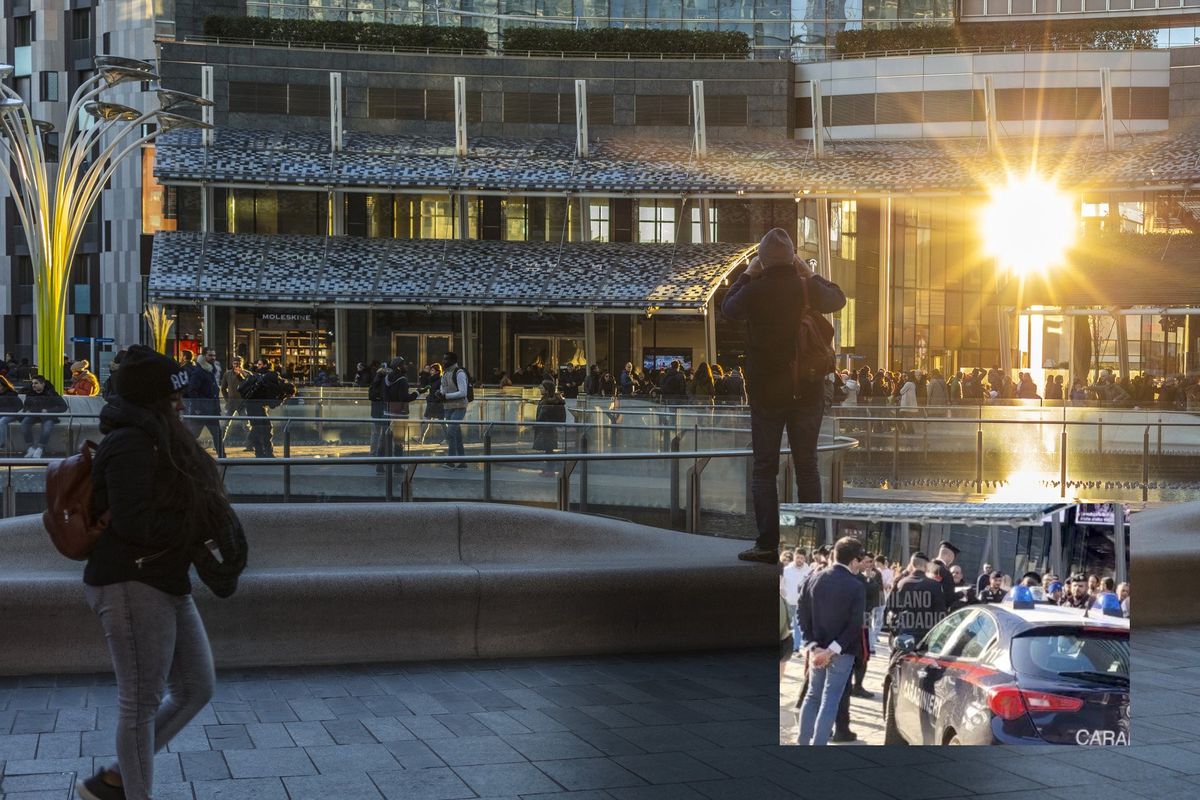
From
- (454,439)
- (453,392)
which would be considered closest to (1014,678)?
(454,439)

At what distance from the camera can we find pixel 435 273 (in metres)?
48.4

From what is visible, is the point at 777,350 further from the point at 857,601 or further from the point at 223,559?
the point at 223,559

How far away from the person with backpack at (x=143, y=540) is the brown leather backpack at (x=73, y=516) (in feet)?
0.09

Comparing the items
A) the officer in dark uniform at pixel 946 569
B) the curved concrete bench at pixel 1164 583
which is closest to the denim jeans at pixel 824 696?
the officer in dark uniform at pixel 946 569

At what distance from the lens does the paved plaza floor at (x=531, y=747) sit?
19.5 ft

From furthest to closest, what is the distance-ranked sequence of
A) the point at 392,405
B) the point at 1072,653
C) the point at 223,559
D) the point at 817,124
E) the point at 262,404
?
the point at 817,124
the point at 392,405
the point at 262,404
the point at 223,559
the point at 1072,653

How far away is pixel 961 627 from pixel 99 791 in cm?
313

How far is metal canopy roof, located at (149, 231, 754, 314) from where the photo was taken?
46.0 meters

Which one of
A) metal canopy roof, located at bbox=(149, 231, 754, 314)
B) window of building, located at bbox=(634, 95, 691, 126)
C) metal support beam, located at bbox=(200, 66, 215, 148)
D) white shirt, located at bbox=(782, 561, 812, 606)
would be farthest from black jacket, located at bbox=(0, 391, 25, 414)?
window of building, located at bbox=(634, 95, 691, 126)

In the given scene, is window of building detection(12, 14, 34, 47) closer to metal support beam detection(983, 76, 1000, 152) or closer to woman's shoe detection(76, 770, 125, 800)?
metal support beam detection(983, 76, 1000, 152)

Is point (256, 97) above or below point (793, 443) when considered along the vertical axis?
above

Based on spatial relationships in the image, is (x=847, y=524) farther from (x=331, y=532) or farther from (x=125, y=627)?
(x=331, y=532)

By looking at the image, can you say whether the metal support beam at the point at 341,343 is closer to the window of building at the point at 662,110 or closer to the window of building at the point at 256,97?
the window of building at the point at 256,97

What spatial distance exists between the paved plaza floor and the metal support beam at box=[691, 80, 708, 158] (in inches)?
1793
